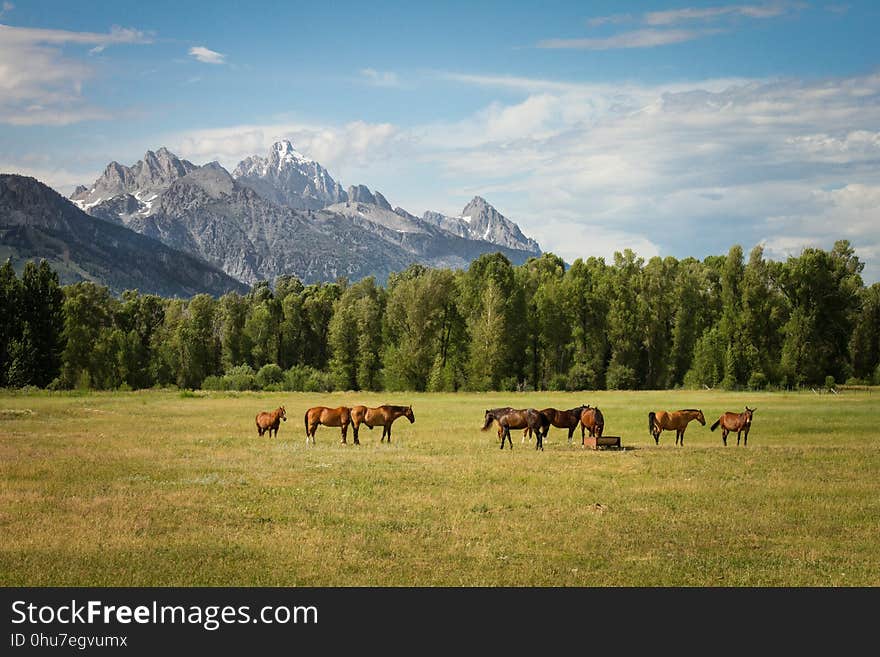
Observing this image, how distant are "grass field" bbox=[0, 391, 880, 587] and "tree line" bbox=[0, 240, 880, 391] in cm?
5546

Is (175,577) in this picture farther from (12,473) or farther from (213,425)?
(213,425)

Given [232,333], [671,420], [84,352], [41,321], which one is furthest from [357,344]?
[671,420]

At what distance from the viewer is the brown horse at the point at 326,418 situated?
33.0 m

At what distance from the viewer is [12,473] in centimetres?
2402

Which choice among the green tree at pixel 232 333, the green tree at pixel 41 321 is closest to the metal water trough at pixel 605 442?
the green tree at pixel 41 321

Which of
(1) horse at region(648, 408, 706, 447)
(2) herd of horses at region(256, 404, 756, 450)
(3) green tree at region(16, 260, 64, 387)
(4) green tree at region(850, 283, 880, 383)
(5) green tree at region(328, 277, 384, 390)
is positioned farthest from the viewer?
(5) green tree at region(328, 277, 384, 390)

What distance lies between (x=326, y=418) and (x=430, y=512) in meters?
15.5

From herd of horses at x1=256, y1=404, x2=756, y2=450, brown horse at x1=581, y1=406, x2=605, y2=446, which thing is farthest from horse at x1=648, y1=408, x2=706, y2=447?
brown horse at x1=581, y1=406, x2=605, y2=446

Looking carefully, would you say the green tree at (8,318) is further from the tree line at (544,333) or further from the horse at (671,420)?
the horse at (671,420)

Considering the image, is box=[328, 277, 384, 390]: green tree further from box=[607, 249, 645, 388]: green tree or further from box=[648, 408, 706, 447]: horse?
box=[648, 408, 706, 447]: horse

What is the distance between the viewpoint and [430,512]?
61.4 ft

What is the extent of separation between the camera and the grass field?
46.4 ft

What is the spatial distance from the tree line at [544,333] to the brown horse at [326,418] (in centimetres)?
5697

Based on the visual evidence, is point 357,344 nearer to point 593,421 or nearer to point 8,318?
point 8,318
